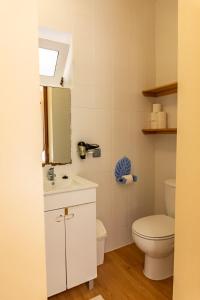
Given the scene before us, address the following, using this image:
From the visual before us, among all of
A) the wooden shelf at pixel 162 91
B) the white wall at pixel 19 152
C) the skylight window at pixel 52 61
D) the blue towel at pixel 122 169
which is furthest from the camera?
the blue towel at pixel 122 169

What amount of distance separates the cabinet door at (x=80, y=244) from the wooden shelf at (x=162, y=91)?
1.33 meters

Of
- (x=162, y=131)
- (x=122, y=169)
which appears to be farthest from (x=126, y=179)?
(x=162, y=131)

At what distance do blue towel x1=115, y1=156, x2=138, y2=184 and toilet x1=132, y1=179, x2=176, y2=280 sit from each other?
436 mm

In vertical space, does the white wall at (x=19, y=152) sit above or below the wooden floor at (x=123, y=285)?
above

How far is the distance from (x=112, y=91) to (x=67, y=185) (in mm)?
1035

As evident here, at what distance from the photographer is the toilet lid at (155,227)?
1.63 m

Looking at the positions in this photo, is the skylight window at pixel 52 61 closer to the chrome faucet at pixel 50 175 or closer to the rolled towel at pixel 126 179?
the chrome faucet at pixel 50 175

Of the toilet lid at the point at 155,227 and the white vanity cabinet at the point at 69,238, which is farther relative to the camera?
the toilet lid at the point at 155,227

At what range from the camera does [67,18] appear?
1.76m

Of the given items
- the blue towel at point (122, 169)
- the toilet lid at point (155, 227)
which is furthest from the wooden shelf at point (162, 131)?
the toilet lid at point (155, 227)

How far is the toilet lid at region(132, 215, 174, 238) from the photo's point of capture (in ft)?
5.33

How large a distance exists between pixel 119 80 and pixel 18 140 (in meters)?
1.59

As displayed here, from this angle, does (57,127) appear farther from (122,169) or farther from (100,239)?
(100,239)

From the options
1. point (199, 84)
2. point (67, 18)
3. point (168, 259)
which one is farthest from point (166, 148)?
point (67, 18)
